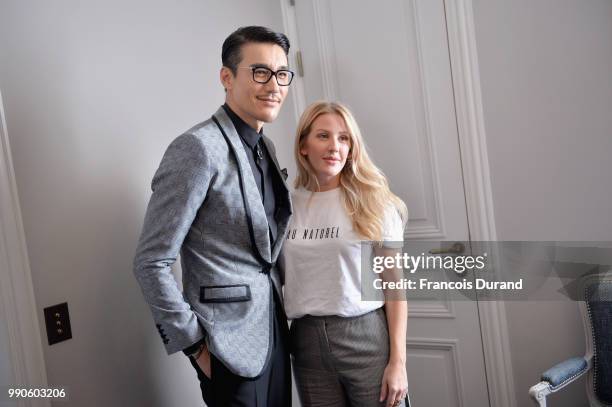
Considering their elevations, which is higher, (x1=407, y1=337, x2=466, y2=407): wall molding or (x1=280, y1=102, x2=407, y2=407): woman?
(x1=280, y1=102, x2=407, y2=407): woman

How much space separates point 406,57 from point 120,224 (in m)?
1.32

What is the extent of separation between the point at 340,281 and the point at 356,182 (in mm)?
329

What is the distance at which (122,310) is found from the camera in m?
1.57

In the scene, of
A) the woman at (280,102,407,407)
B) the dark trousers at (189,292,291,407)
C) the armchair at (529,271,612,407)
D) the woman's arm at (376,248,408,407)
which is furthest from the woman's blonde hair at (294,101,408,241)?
the armchair at (529,271,612,407)

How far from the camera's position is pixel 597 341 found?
1787 mm

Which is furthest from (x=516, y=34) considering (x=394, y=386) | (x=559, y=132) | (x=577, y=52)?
(x=394, y=386)

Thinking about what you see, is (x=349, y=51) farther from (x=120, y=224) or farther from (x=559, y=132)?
(x=120, y=224)

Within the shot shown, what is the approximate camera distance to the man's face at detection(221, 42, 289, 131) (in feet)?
4.62

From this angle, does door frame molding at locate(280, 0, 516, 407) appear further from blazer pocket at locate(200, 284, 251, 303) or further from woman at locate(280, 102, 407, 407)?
blazer pocket at locate(200, 284, 251, 303)

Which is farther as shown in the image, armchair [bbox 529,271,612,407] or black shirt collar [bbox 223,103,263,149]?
armchair [bbox 529,271,612,407]

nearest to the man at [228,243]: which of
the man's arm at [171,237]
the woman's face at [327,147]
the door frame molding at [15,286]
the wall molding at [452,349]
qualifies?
the man's arm at [171,237]

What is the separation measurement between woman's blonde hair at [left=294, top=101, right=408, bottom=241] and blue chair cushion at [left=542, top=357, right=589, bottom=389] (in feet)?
2.23

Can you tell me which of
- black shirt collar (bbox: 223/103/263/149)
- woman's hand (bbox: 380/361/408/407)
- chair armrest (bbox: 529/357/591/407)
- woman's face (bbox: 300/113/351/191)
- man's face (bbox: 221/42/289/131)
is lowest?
chair armrest (bbox: 529/357/591/407)

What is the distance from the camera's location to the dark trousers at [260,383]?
134 centimetres
